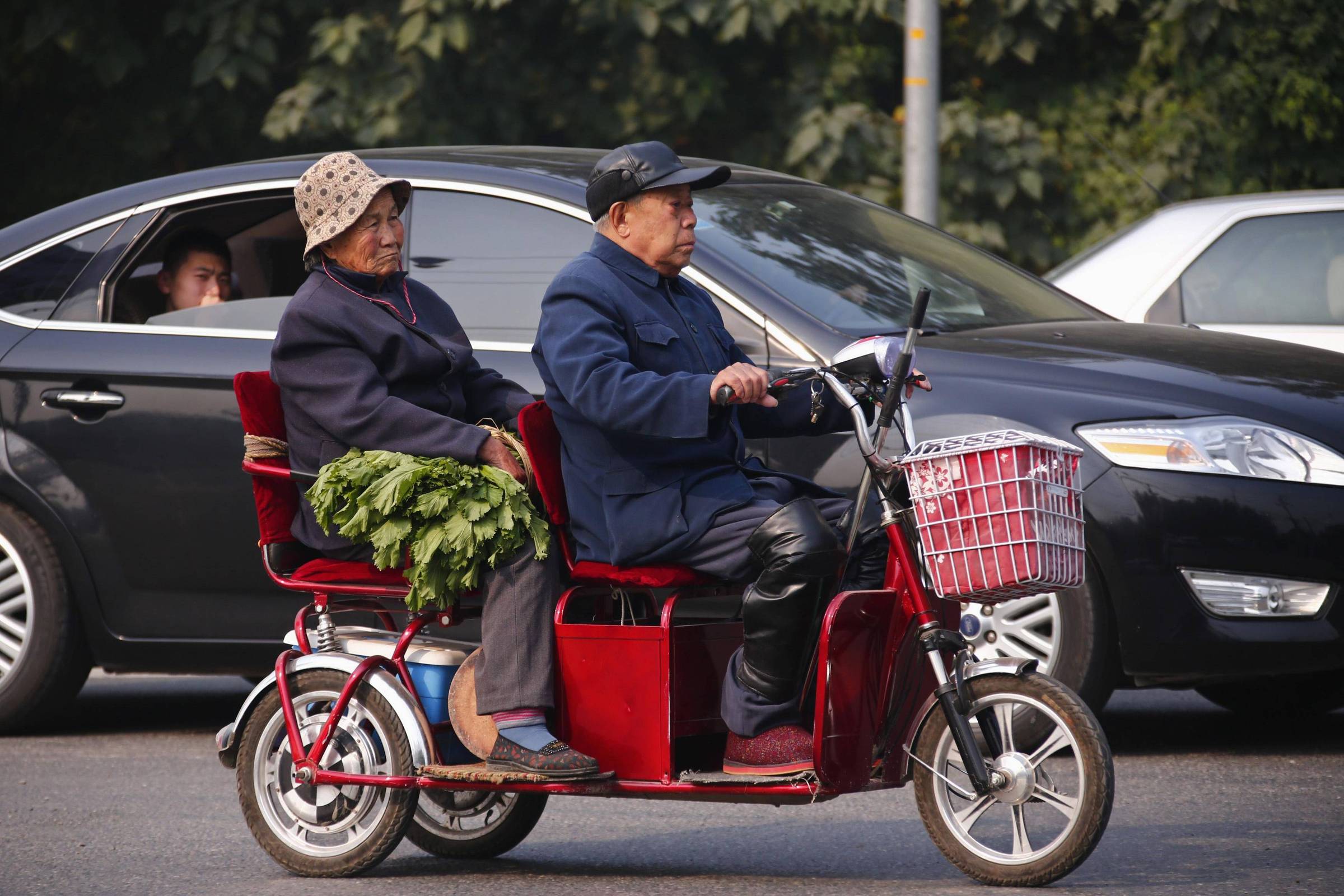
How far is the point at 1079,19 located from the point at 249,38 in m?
4.95

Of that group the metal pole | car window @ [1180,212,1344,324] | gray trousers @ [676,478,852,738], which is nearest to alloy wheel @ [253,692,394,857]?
gray trousers @ [676,478,852,738]

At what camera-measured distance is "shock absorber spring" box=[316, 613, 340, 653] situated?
16.5 feet

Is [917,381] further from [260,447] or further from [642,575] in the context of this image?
[260,447]

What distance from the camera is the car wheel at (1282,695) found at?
22.2 ft

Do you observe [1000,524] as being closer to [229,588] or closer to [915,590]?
[915,590]

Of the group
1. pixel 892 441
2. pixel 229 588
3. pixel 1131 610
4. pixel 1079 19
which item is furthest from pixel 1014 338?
pixel 1079 19

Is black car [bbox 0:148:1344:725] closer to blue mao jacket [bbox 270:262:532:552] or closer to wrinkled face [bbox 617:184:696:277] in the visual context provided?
blue mao jacket [bbox 270:262:532:552]

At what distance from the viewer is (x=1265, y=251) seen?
8.17 m

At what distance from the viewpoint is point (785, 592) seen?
4449 mm

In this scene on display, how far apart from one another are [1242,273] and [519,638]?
4.48m

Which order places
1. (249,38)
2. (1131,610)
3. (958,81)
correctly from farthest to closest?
(958,81) → (249,38) → (1131,610)

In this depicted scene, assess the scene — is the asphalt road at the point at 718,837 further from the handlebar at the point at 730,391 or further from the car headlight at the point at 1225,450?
the handlebar at the point at 730,391

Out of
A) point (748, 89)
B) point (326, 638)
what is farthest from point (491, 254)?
point (748, 89)

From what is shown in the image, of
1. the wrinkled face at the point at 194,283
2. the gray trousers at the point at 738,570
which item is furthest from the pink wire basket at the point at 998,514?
the wrinkled face at the point at 194,283
